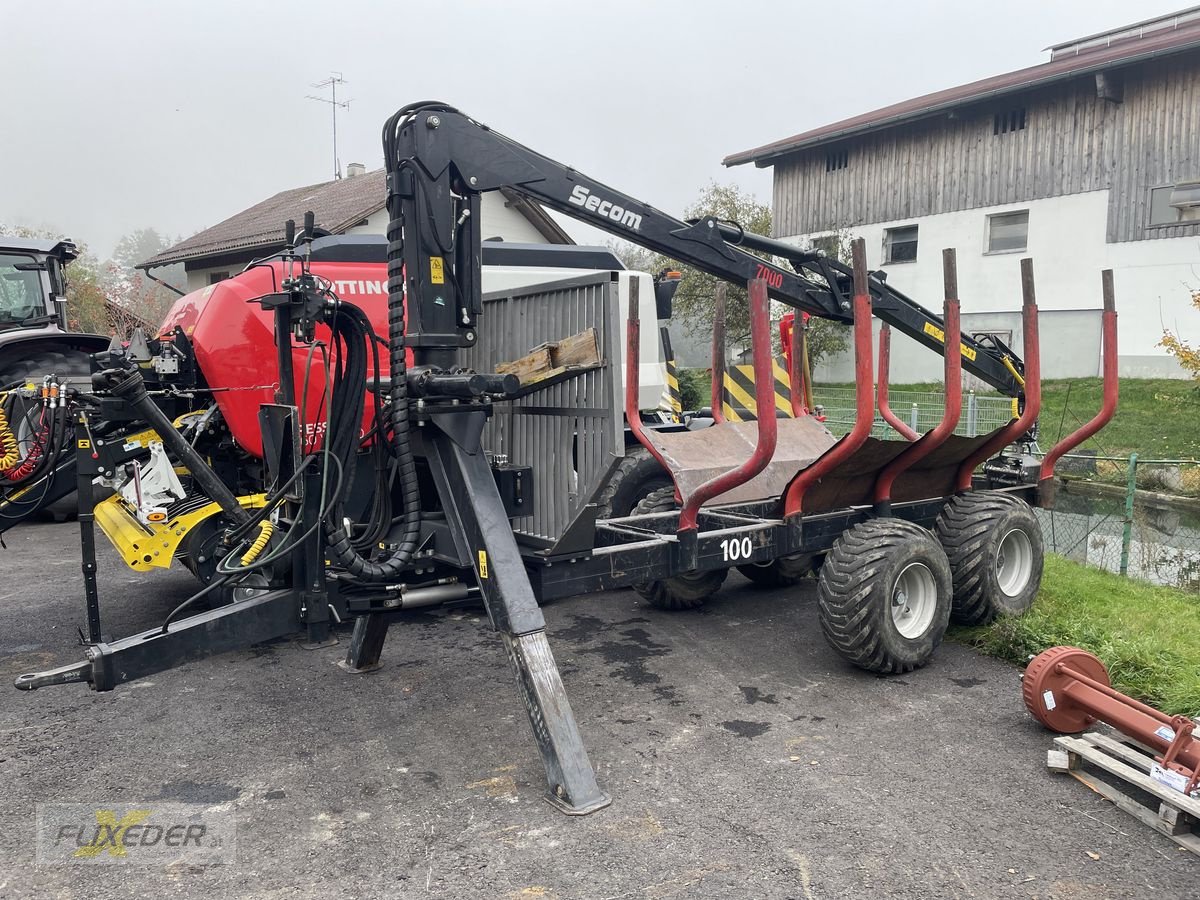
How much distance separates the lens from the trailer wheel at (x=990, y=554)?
5.61 meters

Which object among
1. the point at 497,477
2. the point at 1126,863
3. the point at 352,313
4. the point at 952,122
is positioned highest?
the point at 952,122

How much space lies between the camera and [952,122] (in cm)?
2183

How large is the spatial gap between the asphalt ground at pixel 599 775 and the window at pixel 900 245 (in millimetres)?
19341

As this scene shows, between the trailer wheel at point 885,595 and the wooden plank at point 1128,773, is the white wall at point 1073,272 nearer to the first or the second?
the trailer wheel at point 885,595

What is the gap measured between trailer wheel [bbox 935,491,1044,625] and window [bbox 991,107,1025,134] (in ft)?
58.2

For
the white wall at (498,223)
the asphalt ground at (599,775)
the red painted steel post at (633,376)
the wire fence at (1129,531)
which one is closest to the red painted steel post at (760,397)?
the red painted steel post at (633,376)

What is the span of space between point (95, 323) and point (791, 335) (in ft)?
74.1

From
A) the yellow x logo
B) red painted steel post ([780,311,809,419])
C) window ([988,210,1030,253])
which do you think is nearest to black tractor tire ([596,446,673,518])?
red painted steel post ([780,311,809,419])

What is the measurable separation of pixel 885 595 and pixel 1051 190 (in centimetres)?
1844

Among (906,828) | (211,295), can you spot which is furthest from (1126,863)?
(211,295)

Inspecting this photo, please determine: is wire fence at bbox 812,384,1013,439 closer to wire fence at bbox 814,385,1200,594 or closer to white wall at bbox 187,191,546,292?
wire fence at bbox 814,385,1200,594

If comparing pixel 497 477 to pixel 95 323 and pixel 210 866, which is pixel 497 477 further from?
pixel 95 323

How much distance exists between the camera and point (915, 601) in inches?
208

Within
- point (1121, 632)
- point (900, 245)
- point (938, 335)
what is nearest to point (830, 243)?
point (900, 245)
